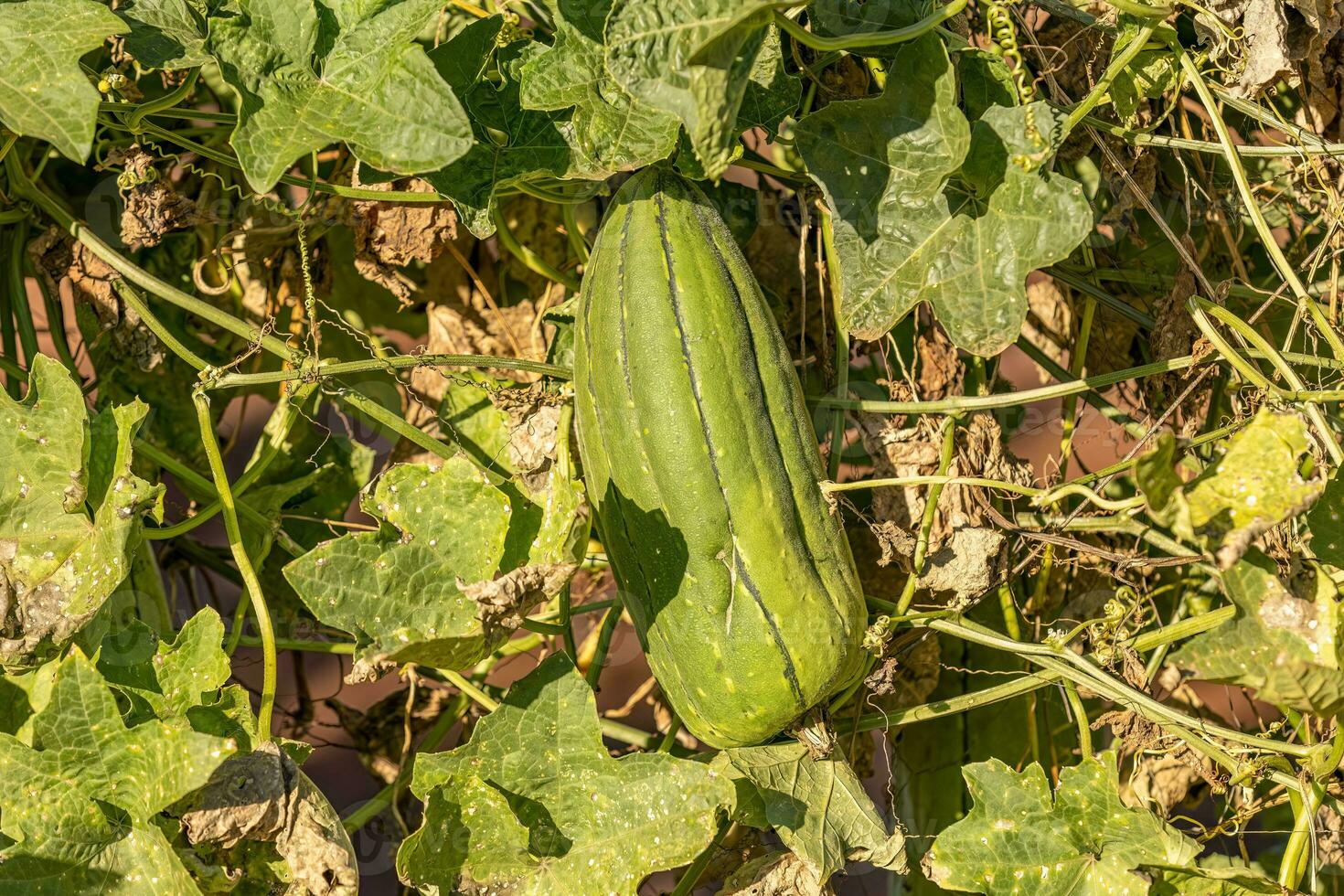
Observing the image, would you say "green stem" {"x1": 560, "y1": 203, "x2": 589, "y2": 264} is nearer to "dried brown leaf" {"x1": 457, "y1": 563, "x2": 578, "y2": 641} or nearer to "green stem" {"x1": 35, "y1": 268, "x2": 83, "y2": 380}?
"dried brown leaf" {"x1": 457, "y1": 563, "x2": 578, "y2": 641}

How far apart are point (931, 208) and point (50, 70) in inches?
28.8

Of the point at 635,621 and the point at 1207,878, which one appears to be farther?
the point at 635,621

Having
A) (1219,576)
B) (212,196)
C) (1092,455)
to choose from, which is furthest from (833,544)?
(1092,455)

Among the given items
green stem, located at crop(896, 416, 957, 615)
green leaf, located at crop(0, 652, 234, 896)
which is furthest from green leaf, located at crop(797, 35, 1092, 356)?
green leaf, located at crop(0, 652, 234, 896)

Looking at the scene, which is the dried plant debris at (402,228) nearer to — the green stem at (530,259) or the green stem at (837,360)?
the green stem at (530,259)

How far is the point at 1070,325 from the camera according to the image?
1.34 metres

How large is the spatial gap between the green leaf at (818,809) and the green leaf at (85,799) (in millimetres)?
482

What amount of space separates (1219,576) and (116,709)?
2.90 ft

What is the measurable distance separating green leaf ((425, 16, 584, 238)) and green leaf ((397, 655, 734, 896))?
1.40 feet

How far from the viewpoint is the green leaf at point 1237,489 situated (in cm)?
79

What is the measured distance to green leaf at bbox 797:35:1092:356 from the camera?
37.4 inches

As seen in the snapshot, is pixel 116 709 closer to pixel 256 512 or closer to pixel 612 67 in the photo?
pixel 256 512

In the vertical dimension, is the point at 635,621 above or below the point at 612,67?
below

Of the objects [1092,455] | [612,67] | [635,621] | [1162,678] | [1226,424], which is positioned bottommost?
[1092,455]
